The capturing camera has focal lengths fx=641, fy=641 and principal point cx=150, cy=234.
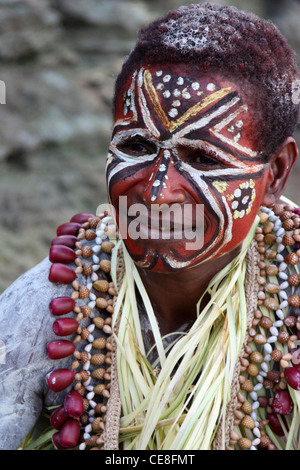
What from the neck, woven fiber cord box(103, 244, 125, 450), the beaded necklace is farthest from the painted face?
woven fiber cord box(103, 244, 125, 450)

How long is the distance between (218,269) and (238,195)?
356 mm

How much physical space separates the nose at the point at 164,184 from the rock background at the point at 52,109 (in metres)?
3.47

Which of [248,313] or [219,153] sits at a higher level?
[219,153]

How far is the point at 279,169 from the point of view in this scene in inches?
93.0

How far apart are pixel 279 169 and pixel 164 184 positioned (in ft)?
1.70

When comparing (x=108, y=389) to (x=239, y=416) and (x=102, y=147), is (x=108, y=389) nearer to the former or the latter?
(x=239, y=416)

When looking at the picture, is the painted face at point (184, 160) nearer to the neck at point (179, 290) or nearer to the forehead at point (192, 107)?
the forehead at point (192, 107)

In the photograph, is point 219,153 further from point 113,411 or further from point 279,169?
point 113,411

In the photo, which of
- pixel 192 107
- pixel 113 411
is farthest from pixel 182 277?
pixel 192 107

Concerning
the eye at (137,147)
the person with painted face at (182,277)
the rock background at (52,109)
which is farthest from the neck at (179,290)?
the rock background at (52,109)

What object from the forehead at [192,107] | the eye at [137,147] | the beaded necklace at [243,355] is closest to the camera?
the forehead at [192,107]

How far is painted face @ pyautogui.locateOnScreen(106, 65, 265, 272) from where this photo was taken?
6.81 ft

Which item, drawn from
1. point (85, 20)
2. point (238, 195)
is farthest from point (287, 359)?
point (85, 20)

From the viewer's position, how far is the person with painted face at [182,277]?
2104 millimetres
